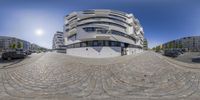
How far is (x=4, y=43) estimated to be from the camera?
152375 mm

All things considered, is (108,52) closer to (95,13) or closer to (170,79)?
(95,13)

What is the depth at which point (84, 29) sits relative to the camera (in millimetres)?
41938

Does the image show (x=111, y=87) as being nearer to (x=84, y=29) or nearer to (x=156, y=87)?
(x=156, y=87)

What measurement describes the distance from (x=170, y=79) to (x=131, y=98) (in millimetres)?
3759

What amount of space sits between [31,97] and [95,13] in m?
40.5

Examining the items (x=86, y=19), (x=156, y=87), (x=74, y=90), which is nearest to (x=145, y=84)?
(x=156, y=87)

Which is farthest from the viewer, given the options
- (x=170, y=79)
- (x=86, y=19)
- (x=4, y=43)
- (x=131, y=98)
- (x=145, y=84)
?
(x=4, y=43)

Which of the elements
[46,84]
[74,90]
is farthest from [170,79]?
[46,84]

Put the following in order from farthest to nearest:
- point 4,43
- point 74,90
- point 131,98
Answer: point 4,43 → point 74,90 → point 131,98

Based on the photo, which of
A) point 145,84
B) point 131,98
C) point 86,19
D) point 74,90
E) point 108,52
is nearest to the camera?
point 131,98

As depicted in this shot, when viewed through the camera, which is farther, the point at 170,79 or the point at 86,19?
the point at 86,19

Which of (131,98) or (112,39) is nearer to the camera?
(131,98)

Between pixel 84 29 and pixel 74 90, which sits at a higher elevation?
pixel 84 29

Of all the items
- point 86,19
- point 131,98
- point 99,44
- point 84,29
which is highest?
point 86,19
